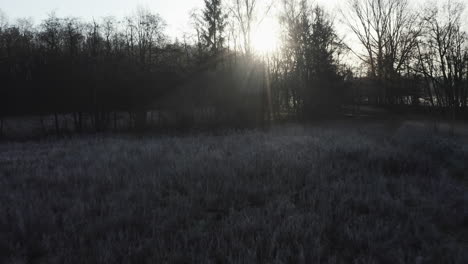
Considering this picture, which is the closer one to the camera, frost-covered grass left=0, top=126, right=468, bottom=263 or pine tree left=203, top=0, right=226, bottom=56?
frost-covered grass left=0, top=126, right=468, bottom=263

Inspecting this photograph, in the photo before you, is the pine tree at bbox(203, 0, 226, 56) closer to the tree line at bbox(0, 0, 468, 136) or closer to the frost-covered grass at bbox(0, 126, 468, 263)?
the tree line at bbox(0, 0, 468, 136)

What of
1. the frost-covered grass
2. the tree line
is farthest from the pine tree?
the frost-covered grass

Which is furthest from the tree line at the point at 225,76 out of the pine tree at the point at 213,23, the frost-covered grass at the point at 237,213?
the frost-covered grass at the point at 237,213

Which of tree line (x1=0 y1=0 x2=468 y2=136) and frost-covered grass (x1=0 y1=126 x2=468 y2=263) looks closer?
frost-covered grass (x1=0 y1=126 x2=468 y2=263)

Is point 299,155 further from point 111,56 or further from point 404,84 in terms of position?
point 404,84

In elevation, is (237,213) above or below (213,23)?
below

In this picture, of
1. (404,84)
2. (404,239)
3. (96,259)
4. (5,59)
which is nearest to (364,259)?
(404,239)

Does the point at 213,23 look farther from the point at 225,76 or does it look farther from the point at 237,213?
the point at 237,213

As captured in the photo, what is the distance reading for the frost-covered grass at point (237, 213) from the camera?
318cm

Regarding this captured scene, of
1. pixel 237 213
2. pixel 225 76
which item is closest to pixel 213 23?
pixel 225 76

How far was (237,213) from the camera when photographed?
4.30m

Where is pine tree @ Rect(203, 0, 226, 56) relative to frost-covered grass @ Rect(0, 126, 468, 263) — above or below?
above

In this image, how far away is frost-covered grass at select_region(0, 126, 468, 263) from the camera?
3.18 m

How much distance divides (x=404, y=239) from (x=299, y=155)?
519 cm
